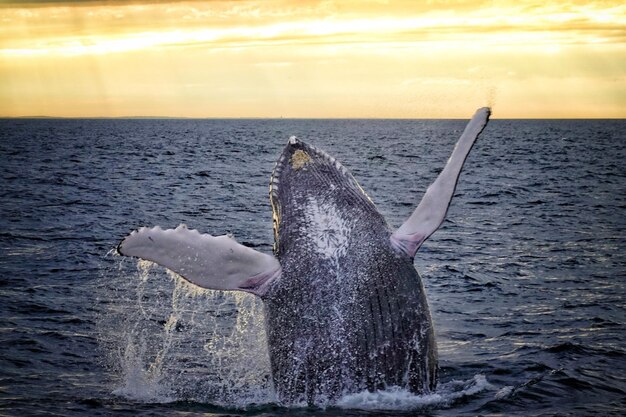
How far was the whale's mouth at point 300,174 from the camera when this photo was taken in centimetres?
816

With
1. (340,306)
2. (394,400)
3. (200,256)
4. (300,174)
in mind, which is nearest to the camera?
(200,256)

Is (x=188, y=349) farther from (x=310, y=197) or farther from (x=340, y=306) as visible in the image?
(x=340, y=306)

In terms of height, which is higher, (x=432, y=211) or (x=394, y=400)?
(x=432, y=211)

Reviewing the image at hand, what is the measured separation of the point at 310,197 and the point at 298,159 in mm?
460

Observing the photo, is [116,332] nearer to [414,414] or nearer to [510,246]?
[414,414]

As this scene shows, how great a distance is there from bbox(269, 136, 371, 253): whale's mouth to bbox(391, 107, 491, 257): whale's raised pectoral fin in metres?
0.68

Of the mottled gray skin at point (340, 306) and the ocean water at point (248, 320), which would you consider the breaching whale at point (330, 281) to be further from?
the ocean water at point (248, 320)

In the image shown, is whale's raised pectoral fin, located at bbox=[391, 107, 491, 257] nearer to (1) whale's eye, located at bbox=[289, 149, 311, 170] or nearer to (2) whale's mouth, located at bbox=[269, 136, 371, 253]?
(2) whale's mouth, located at bbox=[269, 136, 371, 253]

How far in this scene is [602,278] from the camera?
18.5 meters

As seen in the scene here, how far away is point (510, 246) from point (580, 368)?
43.8 ft

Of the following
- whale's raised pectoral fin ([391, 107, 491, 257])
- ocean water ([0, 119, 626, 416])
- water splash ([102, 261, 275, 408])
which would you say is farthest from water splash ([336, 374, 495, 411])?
whale's raised pectoral fin ([391, 107, 491, 257])

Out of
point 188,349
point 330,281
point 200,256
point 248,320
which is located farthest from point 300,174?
point 248,320

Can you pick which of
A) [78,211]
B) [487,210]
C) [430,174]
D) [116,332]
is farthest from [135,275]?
[430,174]

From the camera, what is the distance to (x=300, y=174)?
26.9ft
